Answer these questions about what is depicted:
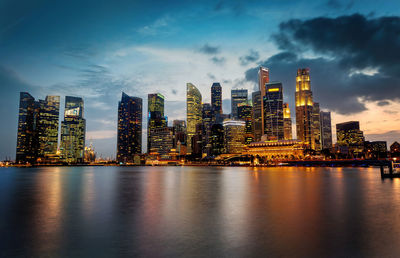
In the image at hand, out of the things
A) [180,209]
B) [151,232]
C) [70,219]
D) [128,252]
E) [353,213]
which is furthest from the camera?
[180,209]

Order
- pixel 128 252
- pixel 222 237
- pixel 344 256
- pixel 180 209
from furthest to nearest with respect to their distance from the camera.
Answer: pixel 180 209 < pixel 222 237 < pixel 128 252 < pixel 344 256

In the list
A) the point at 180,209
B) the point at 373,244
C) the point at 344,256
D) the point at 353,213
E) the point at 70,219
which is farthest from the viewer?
the point at 180,209

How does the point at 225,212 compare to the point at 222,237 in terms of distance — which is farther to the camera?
the point at 225,212

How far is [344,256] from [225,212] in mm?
12700

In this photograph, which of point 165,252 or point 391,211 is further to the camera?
point 391,211

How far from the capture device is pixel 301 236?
15.7 metres

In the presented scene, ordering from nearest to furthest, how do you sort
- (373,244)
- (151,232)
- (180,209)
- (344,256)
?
(344,256) → (373,244) → (151,232) → (180,209)

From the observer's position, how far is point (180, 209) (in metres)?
25.9

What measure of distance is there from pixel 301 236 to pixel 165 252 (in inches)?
308

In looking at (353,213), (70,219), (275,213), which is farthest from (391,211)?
(70,219)

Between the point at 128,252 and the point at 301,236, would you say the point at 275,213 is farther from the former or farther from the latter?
the point at 128,252

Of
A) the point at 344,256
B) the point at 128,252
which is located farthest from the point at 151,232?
the point at 344,256

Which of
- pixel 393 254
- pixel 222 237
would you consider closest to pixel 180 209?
pixel 222 237

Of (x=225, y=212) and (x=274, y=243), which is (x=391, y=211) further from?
(x=274, y=243)
